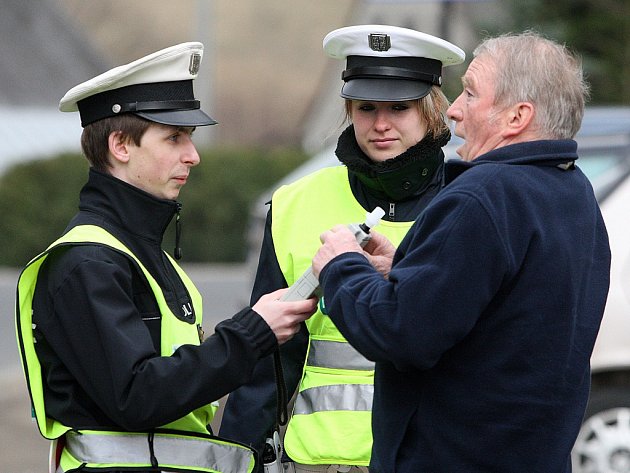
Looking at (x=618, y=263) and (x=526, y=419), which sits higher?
(x=526, y=419)

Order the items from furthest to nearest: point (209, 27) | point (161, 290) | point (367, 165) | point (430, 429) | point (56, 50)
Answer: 1. point (56, 50)
2. point (209, 27)
3. point (367, 165)
4. point (161, 290)
5. point (430, 429)

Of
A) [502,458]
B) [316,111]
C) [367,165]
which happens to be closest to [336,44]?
[367,165]

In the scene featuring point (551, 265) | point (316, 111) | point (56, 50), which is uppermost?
point (551, 265)

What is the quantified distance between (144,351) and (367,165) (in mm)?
946

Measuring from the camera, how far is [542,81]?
2.62 metres

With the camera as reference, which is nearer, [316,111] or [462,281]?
[462,281]

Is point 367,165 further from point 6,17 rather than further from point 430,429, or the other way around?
point 6,17

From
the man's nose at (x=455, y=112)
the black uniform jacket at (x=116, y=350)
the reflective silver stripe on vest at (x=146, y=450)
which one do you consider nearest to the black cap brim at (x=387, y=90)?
the man's nose at (x=455, y=112)

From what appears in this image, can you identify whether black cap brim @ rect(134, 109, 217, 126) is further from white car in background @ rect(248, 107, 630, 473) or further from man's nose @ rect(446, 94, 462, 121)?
white car in background @ rect(248, 107, 630, 473)

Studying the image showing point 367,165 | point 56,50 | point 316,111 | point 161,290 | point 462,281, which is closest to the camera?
point 462,281

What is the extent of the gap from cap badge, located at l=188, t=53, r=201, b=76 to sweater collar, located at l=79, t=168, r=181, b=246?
0.39 m

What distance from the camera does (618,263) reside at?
5141 mm

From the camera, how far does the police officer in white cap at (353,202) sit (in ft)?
10.8

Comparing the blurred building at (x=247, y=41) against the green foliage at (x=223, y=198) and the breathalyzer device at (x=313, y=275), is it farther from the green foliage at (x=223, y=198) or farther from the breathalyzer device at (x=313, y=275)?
the breathalyzer device at (x=313, y=275)
